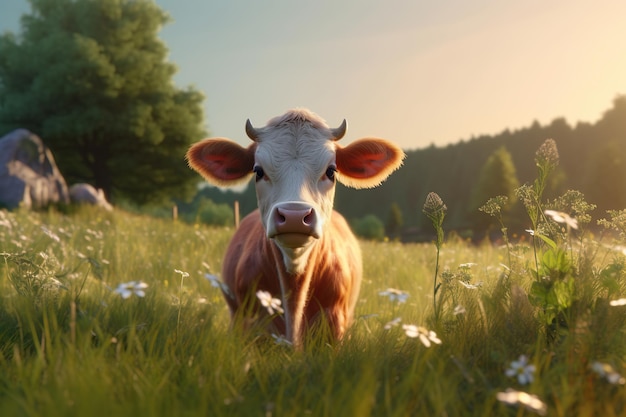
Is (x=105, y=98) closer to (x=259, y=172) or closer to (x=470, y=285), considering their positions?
(x=259, y=172)

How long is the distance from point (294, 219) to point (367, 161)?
1.51 metres

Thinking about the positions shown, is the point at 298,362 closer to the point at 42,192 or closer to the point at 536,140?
the point at 42,192

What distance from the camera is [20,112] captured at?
26.6 meters

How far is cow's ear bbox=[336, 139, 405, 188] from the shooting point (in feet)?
14.8

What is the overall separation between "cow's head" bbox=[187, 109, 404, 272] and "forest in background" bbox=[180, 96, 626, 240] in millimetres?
36714

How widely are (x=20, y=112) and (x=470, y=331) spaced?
2858 centimetres

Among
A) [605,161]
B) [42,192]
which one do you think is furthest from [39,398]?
[605,161]

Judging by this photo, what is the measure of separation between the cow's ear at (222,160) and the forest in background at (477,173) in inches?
1468

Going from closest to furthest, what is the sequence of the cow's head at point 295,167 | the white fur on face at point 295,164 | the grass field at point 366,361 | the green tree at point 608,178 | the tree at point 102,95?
the grass field at point 366,361, the cow's head at point 295,167, the white fur on face at point 295,164, the tree at point 102,95, the green tree at point 608,178

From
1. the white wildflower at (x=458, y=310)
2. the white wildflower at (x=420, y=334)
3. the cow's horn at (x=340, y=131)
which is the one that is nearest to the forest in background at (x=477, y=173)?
the cow's horn at (x=340, y=131)

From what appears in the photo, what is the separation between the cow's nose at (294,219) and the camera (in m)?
3.33

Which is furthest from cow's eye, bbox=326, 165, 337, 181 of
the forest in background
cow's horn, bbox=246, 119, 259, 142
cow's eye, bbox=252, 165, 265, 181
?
the forest in background

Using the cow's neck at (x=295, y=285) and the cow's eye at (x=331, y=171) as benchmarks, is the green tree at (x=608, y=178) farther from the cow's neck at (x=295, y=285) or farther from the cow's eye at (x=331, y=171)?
the cow's neck at (x=295, y=285)

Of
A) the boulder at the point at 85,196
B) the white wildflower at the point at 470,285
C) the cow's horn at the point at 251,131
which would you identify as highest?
the cow's horn at the point at 251,131
